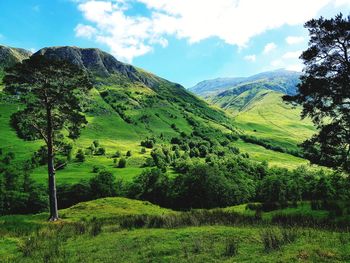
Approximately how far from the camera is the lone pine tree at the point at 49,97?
119 ft

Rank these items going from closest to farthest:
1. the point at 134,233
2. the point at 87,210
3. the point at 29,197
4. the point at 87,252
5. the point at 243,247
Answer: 1. the point at 243,247
2. the point at 87,252
3. the point at 134,233
4. the point at 87,210
5. the point at 29,197

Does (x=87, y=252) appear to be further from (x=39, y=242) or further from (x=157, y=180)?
(x=157, y=180)

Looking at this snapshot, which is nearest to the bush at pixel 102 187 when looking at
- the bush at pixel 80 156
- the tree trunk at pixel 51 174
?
the bush at pixel 80 156

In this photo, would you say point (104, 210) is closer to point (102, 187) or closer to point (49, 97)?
point (49, 97)

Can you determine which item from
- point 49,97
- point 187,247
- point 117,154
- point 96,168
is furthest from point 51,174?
point 117,154

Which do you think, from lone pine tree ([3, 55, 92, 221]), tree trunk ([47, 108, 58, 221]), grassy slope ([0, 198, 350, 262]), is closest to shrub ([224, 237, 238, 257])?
grassy slope ([0, 198, 350, 262])

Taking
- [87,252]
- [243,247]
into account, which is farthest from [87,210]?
[243,247]

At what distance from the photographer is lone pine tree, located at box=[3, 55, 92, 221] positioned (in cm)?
3628

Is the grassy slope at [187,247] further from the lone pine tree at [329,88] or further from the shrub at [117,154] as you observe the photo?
the shrub at [117,154]

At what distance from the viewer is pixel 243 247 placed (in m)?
16.6

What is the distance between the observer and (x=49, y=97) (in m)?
37.7

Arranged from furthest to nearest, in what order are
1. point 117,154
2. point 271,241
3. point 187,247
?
point 117,154 → point 187,247 → point 271,241

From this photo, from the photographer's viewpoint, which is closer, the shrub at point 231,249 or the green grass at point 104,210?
the shrub at point 231,249

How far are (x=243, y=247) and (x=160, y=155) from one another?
176730mm
